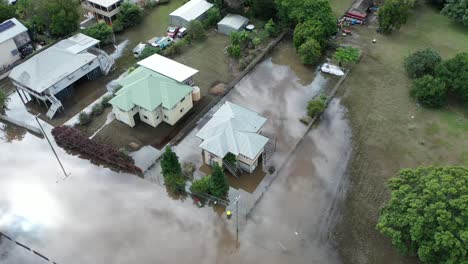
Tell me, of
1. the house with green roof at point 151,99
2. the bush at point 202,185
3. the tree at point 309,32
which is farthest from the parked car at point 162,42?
Result: the bush at point 202,185

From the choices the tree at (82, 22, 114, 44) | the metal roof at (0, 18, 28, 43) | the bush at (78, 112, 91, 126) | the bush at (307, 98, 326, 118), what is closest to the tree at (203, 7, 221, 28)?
the tree at (82, 22, 114, 44)

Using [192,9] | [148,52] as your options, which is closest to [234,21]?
[192,9]

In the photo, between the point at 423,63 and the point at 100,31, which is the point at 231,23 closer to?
the point at 100,31

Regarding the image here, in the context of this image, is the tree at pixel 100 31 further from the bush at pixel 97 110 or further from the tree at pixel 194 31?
the bush at pixel 97 110

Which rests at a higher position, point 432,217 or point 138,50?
point 432,217

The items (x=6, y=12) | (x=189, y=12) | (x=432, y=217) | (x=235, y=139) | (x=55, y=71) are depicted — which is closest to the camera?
(x=432, y=217)
